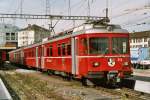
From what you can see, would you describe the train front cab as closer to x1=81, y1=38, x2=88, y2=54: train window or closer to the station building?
x1=81, y1=38, x2=88, y2=54: train window

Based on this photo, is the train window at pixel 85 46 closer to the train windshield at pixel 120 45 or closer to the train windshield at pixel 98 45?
the train windshield at pixel 98 45

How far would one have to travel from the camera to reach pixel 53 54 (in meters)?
27.8

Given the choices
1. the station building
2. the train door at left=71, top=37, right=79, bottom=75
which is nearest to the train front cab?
the train door at left=71, top=37, right=79, bottom=75

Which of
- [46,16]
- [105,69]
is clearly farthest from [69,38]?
[46,16]

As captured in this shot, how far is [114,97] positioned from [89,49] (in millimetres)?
3873

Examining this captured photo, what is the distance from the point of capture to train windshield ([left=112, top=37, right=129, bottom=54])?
19859 mm

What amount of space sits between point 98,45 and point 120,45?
1.12 meters

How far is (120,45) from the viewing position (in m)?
20.0

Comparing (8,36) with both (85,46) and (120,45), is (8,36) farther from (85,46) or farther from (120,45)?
(120,45)

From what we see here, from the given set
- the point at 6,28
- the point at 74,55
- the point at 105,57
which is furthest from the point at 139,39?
the point at 105,57

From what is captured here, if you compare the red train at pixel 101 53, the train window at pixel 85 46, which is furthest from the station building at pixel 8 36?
the train window at pixel 85 46

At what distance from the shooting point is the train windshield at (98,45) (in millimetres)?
19567

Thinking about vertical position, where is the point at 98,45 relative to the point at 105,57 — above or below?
above

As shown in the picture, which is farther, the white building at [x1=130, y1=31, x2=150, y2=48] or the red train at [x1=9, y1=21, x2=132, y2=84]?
the white building at [x1=130, y1=31, x2=150, y2=48]
